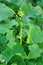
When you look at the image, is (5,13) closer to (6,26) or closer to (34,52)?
(6,26)

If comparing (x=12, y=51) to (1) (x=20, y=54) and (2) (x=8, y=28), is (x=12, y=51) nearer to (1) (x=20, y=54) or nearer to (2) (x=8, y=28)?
(1) (x=20, y=54)

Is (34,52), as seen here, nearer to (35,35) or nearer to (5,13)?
(35,35)

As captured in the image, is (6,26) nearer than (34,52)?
No

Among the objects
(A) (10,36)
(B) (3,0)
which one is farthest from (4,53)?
(B) (3,0)

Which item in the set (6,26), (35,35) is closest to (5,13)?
(6,26)

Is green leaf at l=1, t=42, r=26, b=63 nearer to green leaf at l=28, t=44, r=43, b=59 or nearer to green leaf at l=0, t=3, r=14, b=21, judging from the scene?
green leaf at l=28, t=44, r=43, b=59

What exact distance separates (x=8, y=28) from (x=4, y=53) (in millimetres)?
240

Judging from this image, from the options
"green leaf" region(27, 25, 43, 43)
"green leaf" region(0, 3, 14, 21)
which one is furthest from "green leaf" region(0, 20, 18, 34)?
A: "green leaf" region(27, 25, 43, 43)

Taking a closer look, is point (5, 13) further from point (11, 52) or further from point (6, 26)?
point (11, 52)

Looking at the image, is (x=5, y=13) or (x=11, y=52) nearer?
(x=11, y=52)

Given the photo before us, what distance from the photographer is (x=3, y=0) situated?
187 cm

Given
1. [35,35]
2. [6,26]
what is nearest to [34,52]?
[35,35]

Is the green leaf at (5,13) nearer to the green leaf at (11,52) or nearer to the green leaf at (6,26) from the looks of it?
the green leaf at (6,26)

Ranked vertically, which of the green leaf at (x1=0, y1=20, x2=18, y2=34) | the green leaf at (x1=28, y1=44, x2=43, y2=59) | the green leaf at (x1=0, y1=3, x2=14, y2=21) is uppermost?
the green leaf at (x1=0, y1=3, x2=14, y2=21)
